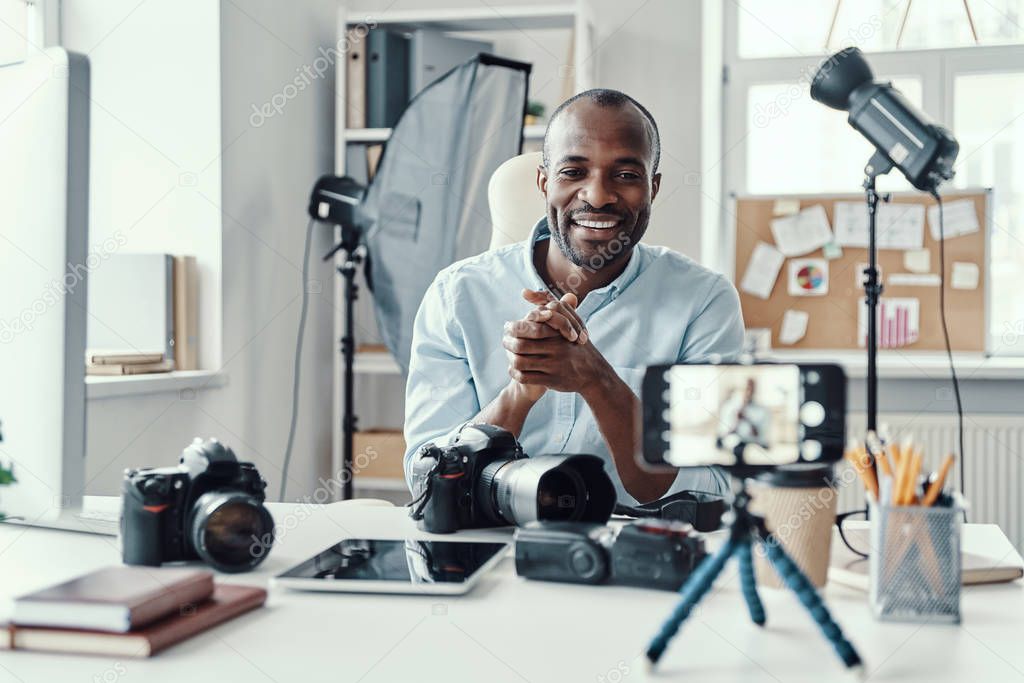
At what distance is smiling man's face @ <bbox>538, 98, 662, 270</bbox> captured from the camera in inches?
60.4

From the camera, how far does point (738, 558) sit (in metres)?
0.65

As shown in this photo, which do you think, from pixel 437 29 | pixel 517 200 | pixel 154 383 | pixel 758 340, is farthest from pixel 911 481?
pixel 437 29

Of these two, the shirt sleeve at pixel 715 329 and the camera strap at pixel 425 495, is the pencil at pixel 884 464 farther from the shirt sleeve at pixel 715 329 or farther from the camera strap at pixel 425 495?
the shirt sleeve at pixel 715 329

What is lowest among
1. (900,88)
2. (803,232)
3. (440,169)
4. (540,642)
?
(540,642)

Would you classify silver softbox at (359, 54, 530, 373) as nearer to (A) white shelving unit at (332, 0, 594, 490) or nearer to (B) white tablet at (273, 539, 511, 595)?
(A) white shelving unit at (332, 0, 594, 490)

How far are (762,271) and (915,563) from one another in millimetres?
2457

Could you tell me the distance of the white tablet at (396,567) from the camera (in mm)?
809

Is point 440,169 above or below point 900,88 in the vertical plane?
below

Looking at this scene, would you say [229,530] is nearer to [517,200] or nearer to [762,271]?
[517,200]

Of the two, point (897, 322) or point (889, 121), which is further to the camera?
point (897, 322)

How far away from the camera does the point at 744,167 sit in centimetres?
318

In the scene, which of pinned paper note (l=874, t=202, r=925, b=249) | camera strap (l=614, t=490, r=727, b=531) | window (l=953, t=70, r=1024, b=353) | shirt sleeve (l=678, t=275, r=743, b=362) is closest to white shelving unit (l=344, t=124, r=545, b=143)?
pinned paper note (l=874, t=202, r=925, b=249)

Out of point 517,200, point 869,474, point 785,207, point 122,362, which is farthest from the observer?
point 785,207

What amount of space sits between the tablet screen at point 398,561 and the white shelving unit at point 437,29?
2.02m
